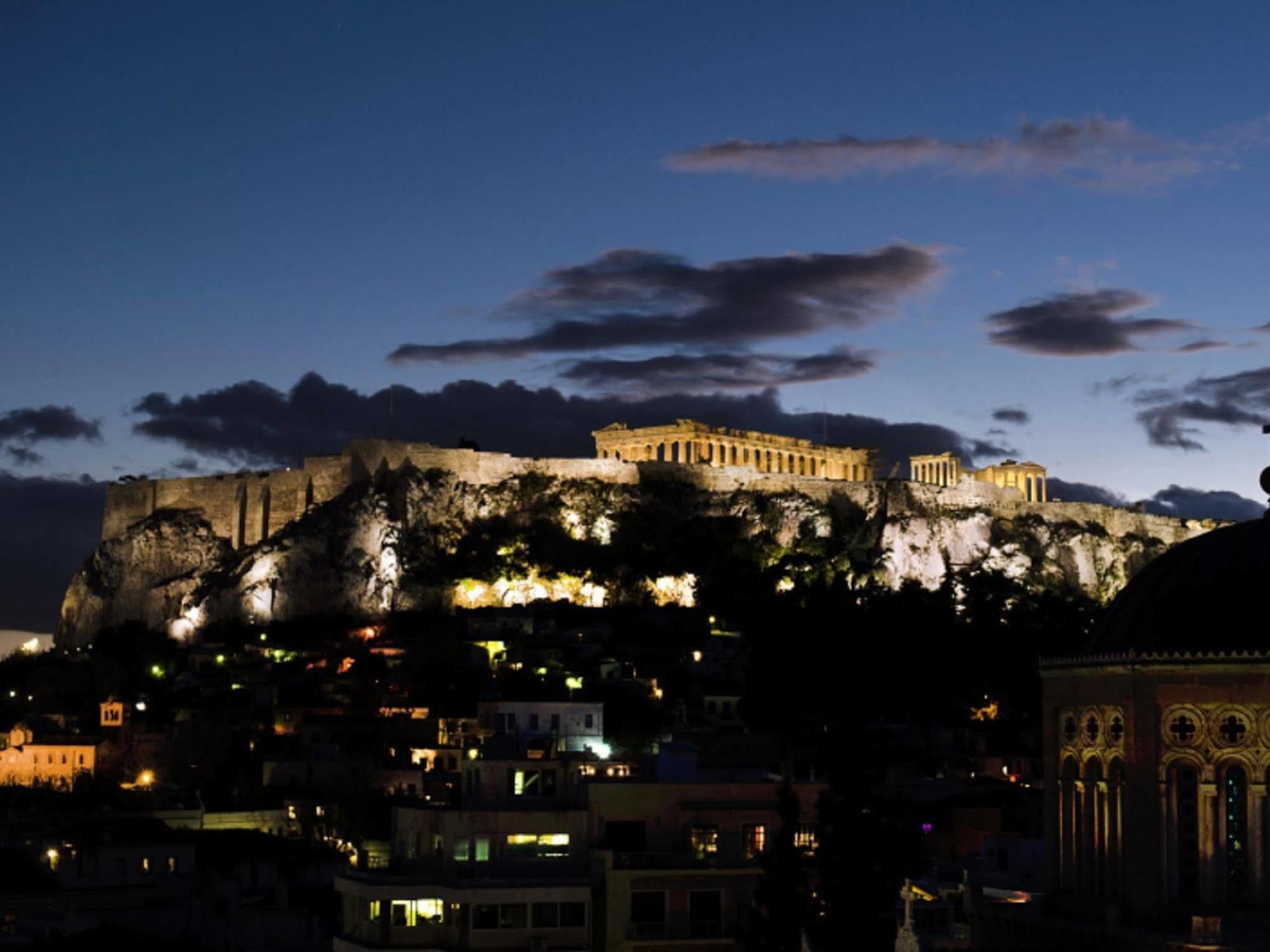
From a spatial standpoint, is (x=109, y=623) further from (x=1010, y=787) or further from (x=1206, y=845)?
(x=1206, y=845)

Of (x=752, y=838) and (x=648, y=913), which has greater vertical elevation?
(x=752, y=838)

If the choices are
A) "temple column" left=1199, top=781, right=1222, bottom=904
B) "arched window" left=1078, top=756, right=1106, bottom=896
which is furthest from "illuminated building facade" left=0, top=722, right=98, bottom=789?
"temple column" left=1199, top=781, right=1222, bottom=904

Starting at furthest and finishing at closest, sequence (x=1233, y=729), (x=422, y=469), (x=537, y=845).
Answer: (x=422, y=469)
(x=537, y=845)
(x=1233, y=729)

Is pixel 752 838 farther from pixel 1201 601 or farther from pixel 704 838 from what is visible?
pixel 1201 601

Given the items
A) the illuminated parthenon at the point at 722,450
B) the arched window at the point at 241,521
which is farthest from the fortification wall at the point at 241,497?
the illuminated parthenon at the point at 722,450

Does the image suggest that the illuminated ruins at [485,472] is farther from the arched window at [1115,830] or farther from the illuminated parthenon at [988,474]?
the arched window at [1115,830]

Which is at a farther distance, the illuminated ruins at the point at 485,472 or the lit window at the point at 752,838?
the illuminated ruins at the point at 485,472

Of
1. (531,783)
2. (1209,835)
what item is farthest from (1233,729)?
(531,783)
